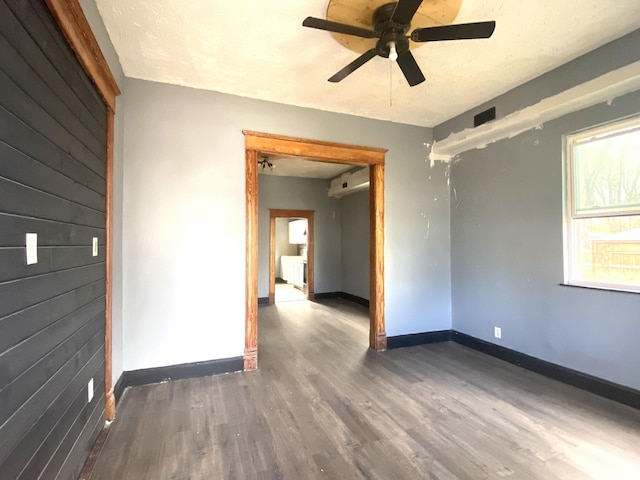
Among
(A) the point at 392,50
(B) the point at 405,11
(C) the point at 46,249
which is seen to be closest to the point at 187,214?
(C) the point at 46,249

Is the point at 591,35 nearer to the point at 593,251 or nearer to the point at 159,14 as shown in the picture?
the point at 593,251

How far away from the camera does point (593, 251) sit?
2654mm

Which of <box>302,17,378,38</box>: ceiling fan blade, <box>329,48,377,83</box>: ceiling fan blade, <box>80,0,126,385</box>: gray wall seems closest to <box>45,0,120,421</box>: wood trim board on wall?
<box>80,0,126,385</box>: gray wall

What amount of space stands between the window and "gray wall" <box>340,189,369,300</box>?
3.84 meters

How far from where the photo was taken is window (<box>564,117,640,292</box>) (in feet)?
7.84

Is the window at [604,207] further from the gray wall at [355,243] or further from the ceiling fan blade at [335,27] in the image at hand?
the gray wall at [355,243]

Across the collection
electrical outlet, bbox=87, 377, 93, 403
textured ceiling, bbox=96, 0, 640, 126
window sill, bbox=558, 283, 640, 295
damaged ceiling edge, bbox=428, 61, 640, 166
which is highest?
textured ceiling, bbox=96, 0, 640, 126

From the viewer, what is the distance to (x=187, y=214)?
295 centimetres

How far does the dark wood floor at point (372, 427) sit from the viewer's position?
5.74 ft

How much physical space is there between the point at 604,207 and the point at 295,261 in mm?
7667

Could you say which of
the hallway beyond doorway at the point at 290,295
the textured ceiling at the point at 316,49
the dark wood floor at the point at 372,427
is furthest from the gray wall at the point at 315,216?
the dark wood floor at the point at 372,427

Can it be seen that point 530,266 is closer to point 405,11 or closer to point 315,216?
point 405,11

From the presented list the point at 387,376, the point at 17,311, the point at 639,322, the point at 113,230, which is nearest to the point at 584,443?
the point at 639,322

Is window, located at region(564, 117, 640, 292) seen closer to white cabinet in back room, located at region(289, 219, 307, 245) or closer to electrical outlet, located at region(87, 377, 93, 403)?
electrical outlet, located at region(87, 377, 93, 403)
